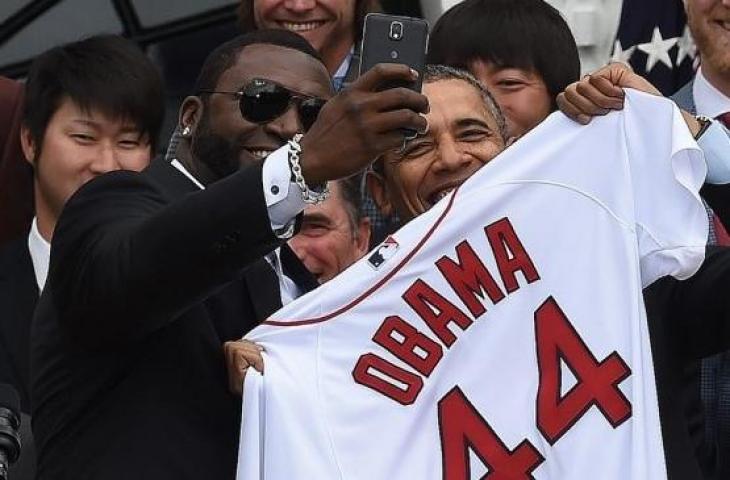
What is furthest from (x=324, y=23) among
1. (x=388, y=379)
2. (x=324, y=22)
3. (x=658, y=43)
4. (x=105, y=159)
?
(x=388, y=379)

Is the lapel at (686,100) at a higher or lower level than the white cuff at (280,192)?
lower

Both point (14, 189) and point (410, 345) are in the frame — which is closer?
point (410, 345)

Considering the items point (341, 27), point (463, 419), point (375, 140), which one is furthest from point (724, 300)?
point (341, 27)

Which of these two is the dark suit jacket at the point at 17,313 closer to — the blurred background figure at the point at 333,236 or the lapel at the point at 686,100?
the blurred background figure at the point at 333,236

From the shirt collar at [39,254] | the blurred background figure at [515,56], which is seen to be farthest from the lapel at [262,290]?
the shirt collar at [39,254]

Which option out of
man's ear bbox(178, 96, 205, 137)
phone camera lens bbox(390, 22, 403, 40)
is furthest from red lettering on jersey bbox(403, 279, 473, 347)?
man's ear bbox(178, 96, 205, 137)

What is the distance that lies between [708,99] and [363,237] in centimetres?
98

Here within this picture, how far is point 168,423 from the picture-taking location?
3773mm

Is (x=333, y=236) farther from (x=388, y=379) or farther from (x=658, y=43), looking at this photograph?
(x=658, y=43)

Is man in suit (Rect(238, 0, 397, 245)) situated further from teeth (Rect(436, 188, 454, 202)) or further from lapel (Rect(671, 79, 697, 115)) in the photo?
teeth (Rect(436, 188, 454, 202))

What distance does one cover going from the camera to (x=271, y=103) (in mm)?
4195

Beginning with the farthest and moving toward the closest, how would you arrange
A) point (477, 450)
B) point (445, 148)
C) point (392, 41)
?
1. point (445, 148)
2. point (477, 450)
3. point (392, 41)

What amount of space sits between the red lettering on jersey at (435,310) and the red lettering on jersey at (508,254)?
0.11 m

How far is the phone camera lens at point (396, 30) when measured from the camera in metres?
3.60
